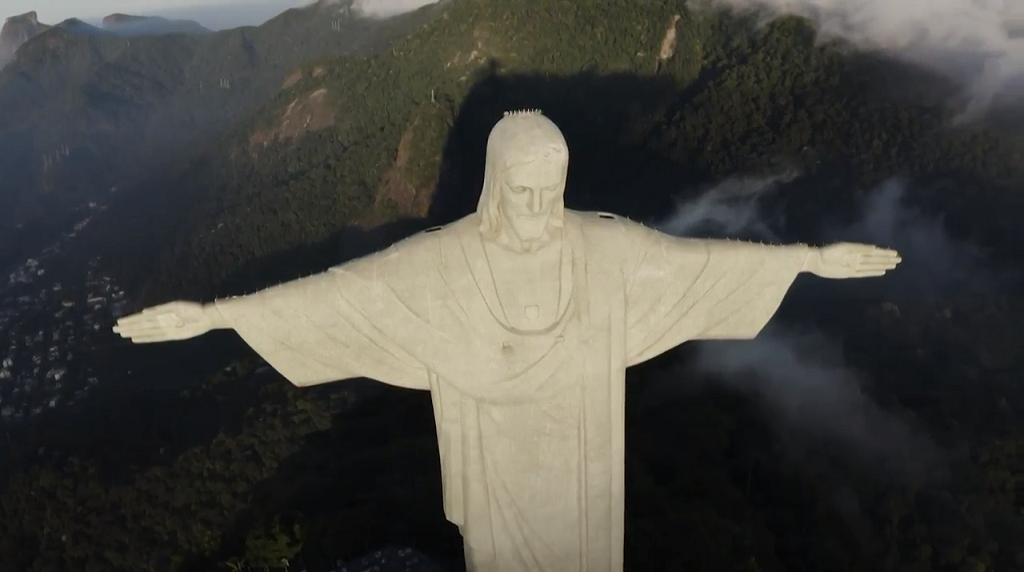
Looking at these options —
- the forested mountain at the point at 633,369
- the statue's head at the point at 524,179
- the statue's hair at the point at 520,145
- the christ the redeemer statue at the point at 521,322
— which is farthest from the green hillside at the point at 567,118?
the statue's hair at the point at 520,145

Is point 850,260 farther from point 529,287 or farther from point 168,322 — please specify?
point 168,322

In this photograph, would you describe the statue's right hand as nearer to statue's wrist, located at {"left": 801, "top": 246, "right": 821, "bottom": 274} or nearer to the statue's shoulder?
the statue's shoulder

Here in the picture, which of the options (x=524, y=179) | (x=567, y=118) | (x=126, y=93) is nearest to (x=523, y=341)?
(x=524, y=179)

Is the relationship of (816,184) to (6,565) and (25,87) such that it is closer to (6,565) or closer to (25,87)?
(6,565)

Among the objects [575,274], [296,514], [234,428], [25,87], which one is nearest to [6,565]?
[234,428]

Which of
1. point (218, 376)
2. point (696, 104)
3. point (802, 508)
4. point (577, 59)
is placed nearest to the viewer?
point (802, 508)

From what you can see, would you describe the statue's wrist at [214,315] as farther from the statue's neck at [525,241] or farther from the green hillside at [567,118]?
the green hillside at [567,118]
